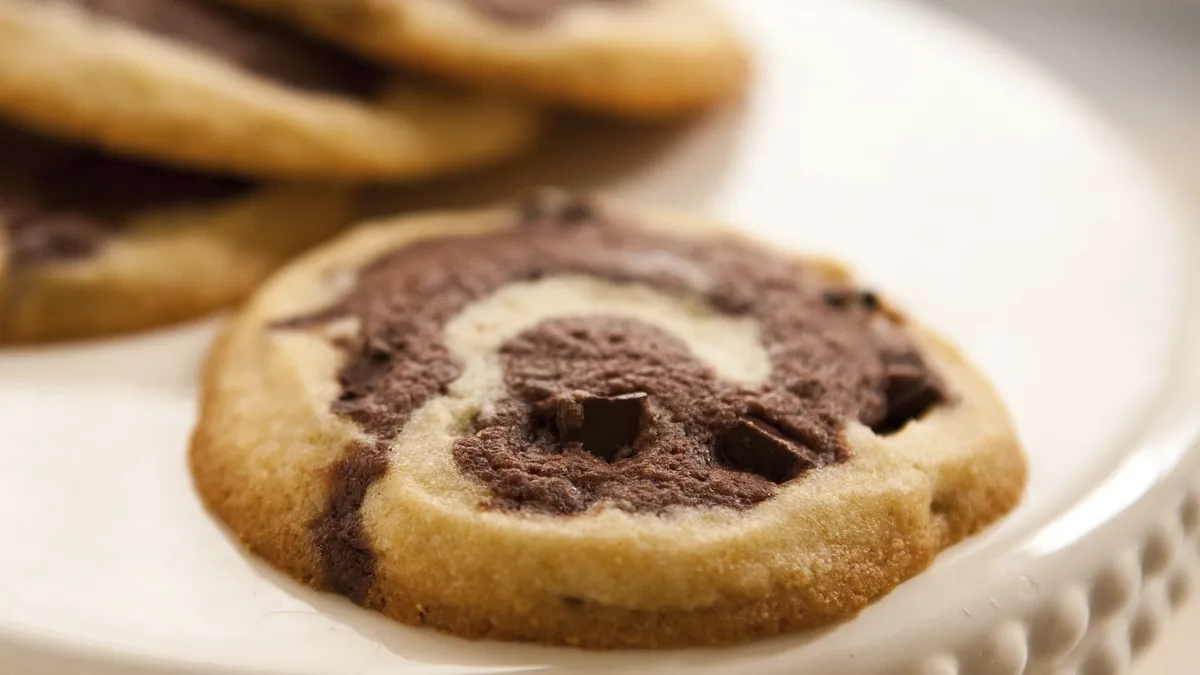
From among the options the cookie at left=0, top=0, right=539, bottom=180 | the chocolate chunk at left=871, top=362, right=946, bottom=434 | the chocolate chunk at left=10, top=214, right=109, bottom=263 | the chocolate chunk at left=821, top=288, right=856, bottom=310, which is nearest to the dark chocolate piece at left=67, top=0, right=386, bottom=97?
the cookie at left=0, top=0, right=539, bottom=180

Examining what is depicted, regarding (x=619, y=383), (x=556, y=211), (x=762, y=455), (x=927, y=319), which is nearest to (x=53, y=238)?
(x=556, y=211)

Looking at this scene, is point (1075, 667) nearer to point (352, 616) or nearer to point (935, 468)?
point (935, 468)

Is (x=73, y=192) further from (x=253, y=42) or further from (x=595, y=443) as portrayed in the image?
(x=595, y=443)

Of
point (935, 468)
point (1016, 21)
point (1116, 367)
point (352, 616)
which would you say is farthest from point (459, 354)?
point (1016, 21)

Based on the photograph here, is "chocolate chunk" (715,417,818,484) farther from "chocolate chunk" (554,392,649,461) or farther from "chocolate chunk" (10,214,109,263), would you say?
"chocolate chunk" (10,214,109,263)

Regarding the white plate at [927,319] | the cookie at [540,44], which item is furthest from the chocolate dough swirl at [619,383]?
the cookie at [540,44]

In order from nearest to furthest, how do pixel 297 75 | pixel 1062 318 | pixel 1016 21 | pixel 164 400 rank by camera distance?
pixel 164 400, pixel 1062 318, pixel 297 75, pixel 1016 21
